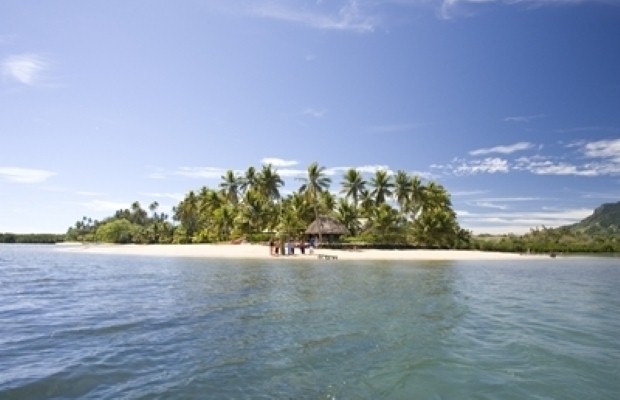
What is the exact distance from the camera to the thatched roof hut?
5216 cm

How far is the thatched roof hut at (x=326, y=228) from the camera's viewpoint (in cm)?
5216

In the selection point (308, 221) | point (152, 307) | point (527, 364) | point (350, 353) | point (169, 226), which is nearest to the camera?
point (527, 364)

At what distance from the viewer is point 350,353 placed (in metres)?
8.11

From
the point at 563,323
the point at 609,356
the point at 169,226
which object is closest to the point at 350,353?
the point at 609,356

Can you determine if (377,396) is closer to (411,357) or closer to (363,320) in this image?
(411,357)

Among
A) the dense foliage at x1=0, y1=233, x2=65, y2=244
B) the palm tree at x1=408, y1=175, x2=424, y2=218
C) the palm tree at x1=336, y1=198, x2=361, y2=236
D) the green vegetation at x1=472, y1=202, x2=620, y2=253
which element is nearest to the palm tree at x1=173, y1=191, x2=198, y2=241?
the palm tree at x1=336, y1=198, x2=361, y2=236

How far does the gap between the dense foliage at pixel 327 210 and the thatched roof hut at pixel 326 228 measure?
241 centimetres

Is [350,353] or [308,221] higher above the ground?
[308,221]

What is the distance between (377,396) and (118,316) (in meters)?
8.19

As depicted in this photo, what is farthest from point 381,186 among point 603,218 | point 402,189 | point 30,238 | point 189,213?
point 603,218

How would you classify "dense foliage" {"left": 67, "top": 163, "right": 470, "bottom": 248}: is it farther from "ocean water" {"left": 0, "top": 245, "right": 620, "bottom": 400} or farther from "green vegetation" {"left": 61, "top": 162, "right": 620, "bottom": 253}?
"ocean water" {"left": 0, "top": 245, "right": 620, "bottom": 400}

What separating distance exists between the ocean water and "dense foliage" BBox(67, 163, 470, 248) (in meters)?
36.8

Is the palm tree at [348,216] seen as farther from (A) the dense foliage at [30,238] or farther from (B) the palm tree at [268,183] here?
(A) the dense foliage at [30,238]

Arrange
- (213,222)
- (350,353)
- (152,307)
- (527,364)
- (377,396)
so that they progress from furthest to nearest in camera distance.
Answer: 1. (213,222)
2. (152,307)
3. (350,353)
4. (527,364)
5. (377,396)
